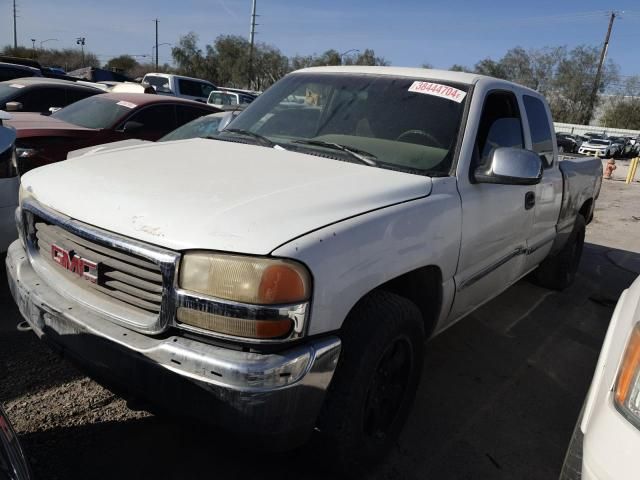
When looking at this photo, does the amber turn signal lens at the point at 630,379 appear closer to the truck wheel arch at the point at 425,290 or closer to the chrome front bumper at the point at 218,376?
the chrome front bumper at the point at 218,376

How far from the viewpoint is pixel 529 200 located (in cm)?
346

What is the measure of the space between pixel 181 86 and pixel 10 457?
1758 cm

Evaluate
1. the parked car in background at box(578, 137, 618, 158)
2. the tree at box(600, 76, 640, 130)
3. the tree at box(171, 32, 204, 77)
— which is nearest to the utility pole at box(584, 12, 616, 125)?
the tree at box(600, 76, 640, 130)

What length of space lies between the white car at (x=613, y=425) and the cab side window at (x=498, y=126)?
1.45 meters

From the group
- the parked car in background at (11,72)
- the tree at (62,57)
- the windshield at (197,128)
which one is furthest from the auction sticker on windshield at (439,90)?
the tree at (62,57)

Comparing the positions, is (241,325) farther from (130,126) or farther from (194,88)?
(194,88)

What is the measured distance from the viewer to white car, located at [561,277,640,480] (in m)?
1.43

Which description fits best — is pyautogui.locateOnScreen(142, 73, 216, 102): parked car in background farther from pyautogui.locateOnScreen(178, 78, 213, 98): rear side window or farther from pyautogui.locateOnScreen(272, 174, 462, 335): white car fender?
pyautogui.locateOnScreen(272, 174, 462, 335): white car fender

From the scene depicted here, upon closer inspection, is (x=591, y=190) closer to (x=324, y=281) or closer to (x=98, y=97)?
(x=324, y=281)

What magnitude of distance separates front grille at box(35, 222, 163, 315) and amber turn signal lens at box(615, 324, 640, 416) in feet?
4.92

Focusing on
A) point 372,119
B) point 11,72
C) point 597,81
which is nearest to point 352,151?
point 372,119

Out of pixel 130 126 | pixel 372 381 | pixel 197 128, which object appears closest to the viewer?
pixel 372 381

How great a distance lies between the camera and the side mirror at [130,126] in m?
6.62

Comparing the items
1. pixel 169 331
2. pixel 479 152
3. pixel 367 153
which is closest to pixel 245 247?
pixel 169 331
